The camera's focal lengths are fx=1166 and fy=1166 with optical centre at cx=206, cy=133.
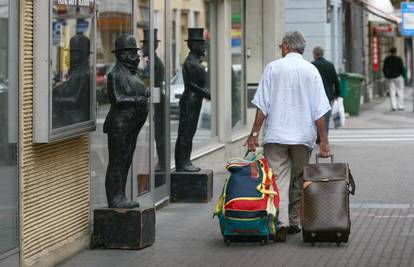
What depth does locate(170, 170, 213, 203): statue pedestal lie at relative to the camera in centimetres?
1341

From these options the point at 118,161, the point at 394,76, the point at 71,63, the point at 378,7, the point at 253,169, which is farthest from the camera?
the point at 378,7

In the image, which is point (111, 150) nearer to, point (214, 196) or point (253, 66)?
point (214, 196)

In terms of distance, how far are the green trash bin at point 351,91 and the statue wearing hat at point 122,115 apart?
849 inches

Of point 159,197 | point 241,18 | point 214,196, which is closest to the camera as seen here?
point 159,197

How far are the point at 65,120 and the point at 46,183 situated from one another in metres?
0.57

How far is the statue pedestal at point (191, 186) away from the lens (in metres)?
13.4

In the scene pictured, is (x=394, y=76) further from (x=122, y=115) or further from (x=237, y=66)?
(x=122, y=115)

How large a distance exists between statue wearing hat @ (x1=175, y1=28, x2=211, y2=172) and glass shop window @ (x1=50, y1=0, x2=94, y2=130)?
3146mm

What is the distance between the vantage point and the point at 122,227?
33.3 feet

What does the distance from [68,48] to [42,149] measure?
3.24 ft

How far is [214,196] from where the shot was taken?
14.2m

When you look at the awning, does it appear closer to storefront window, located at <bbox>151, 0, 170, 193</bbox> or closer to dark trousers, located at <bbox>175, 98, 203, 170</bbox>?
storefront window, located at <bbox>151, 0, 170, 193</bbox>

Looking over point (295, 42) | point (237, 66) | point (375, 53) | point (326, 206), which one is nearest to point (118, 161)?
point (326, 206)

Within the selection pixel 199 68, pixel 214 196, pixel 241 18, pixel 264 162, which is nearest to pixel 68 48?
pixel 264 162
